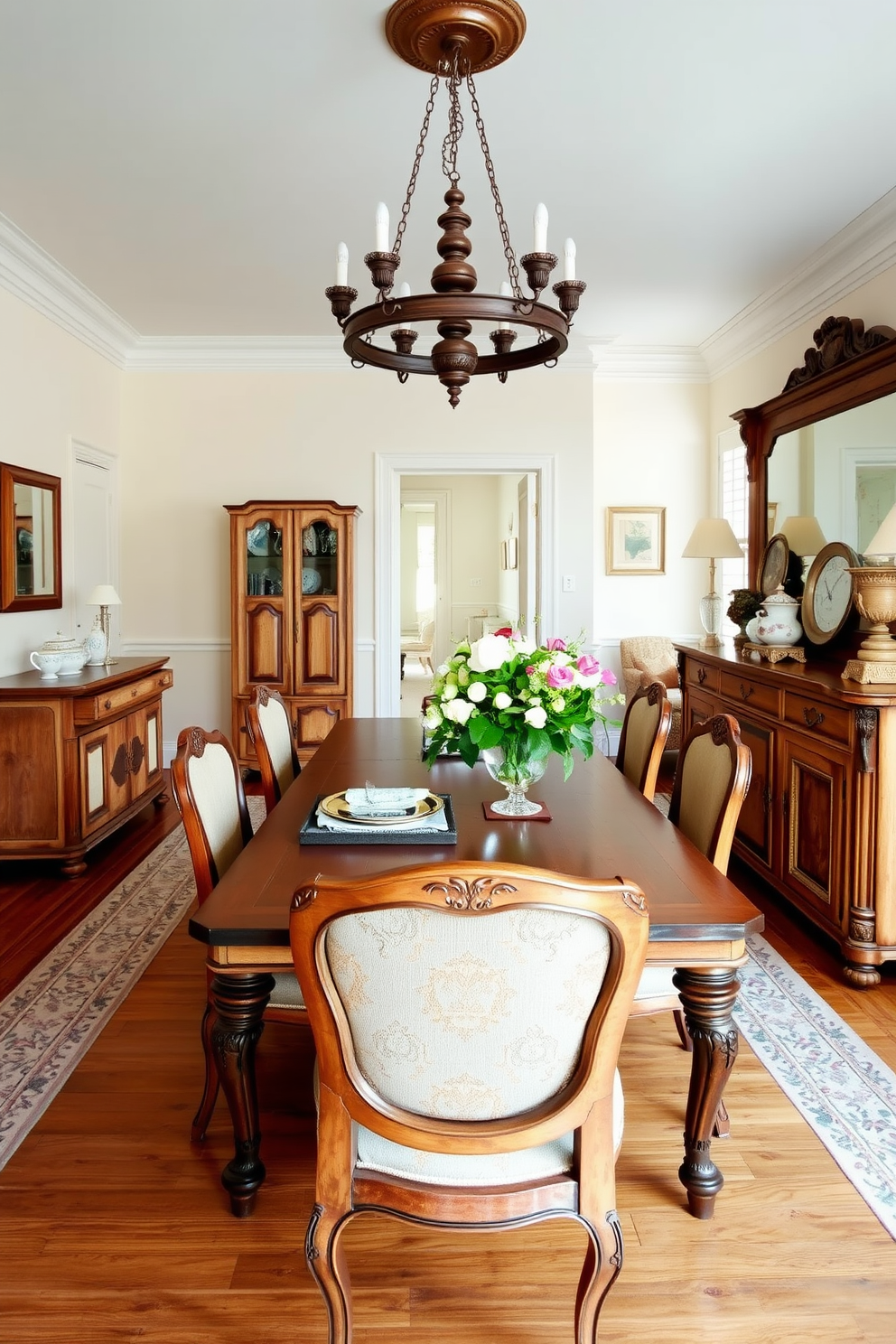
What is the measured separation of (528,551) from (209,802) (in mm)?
4627

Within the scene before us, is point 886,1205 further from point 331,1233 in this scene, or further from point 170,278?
point 170,278

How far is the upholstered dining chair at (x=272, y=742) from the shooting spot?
108 inches

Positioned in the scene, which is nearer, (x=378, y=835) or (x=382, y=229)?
(x=378, y=835)

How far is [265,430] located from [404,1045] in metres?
5.30

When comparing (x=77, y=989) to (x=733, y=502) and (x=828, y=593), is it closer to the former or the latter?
(x=828, y=593)

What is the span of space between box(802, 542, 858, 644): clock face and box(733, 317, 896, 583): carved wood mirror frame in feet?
2.22

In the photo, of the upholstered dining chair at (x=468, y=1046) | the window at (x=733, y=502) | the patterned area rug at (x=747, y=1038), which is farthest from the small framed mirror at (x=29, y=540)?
the window at (x=733, y=502)

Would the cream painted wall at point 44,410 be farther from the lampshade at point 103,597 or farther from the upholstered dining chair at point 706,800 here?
the upholstered dining chair at point 706,800

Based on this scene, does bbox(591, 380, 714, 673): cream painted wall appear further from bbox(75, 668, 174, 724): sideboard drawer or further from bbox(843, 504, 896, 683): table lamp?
bbox(843, 504, 896, 683): table lamp

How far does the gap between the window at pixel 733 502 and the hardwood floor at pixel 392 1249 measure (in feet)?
13.6

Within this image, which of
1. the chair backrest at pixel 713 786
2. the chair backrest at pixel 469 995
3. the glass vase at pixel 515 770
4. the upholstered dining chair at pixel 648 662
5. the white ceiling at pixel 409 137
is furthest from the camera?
the upholstered dining chair at pixel 648 662

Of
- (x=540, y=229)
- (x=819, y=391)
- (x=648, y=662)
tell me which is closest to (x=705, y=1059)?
(x=540, y=229)

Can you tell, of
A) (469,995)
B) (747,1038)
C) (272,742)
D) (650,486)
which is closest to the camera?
(469,995)

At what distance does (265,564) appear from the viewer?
18.8ft
